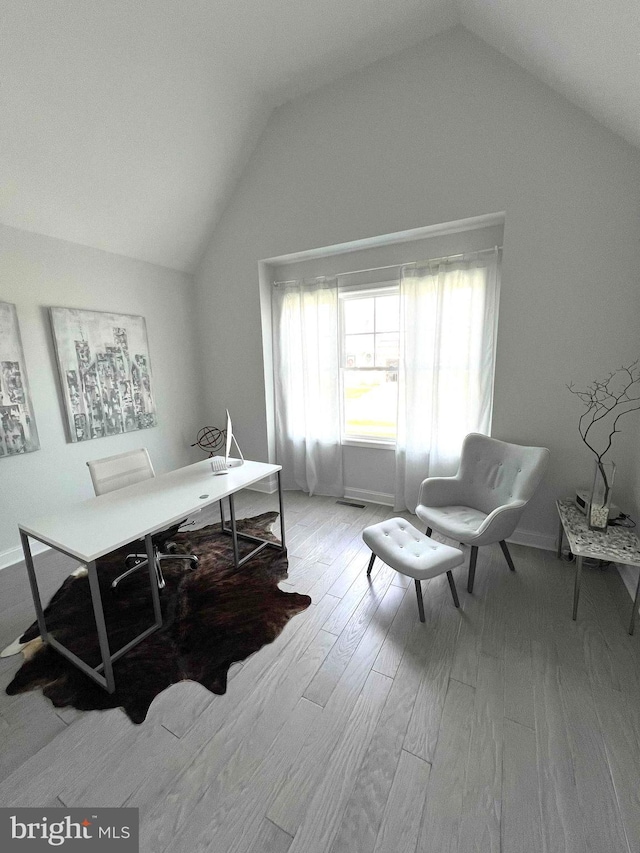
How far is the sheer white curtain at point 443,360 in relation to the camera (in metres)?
2.87

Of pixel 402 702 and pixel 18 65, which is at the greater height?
pixel 18 65

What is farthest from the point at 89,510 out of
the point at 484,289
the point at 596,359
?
the point at 596,359

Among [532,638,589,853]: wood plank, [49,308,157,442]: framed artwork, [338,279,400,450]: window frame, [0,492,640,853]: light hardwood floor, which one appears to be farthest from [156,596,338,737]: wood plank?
[49,308,157,442]: framed artwork

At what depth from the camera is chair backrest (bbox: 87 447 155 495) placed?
2.32 m

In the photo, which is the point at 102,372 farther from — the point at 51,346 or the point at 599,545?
the point at 599,545

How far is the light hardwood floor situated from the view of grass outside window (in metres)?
1.95

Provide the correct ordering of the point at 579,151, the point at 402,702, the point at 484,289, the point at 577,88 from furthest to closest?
the point at 484,289
the point at 579,151
the point at 577,88
the point at 402,702

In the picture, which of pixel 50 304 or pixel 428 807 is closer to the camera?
pixel 428 807

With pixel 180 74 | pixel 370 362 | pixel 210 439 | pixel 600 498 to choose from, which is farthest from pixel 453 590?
pixel 180 74

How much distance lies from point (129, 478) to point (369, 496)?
7.64 ft

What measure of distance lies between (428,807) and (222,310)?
4.18 metres

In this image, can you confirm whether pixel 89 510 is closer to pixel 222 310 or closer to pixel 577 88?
pixel 222 310

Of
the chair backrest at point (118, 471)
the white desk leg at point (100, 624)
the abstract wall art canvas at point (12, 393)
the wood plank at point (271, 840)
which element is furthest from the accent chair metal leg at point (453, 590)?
the abstract wall art canvas at point (12, 393)

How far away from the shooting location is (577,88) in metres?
2.10
